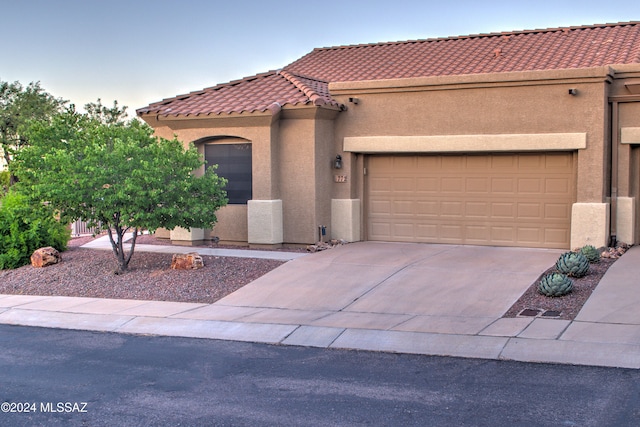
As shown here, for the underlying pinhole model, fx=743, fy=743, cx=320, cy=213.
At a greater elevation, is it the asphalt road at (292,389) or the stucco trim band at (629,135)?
the stucco trim band at (629,135)

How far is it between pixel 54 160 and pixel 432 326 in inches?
335

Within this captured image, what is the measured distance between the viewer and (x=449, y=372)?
822cm

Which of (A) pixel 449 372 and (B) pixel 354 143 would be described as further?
(B) pixel 354 143

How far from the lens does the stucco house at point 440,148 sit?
15875mm

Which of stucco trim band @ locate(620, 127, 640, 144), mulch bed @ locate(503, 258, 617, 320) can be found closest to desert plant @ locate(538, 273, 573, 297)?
mulch bed @ locate(503, 258, 617, 320)

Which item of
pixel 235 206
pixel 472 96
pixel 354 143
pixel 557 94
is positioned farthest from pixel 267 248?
pixel 557 94

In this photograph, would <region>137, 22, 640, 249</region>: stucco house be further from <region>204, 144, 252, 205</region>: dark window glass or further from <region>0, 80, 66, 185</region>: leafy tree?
<region>0, 80, 66, 185</region>: leafy tree

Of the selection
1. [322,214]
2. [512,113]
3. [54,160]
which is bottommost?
[322,214]

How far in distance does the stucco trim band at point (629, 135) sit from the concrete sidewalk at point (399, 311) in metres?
2.31

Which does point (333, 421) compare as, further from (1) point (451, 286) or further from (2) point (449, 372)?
(1) point (451, 286)

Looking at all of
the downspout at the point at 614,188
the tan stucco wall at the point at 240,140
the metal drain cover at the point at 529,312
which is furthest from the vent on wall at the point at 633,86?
the tan stucco wall at the point at 240,140

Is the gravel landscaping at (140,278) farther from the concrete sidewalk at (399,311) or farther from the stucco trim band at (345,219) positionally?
the stucco trim band at (345,219)

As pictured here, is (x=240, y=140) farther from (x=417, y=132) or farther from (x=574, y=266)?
(x=574, y=266)


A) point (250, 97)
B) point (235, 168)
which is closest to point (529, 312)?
point (235, 168)
